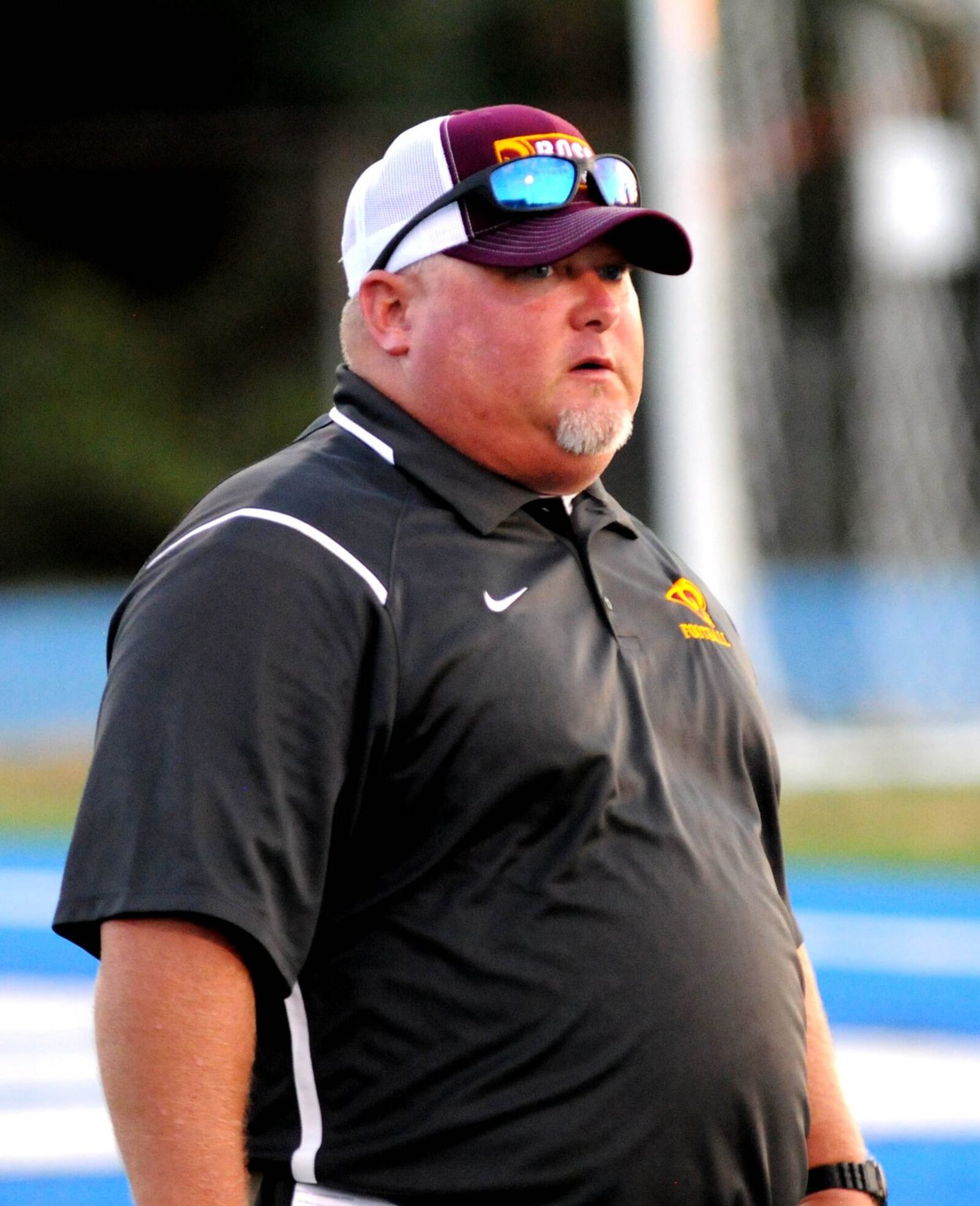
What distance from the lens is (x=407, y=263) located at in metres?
2.53

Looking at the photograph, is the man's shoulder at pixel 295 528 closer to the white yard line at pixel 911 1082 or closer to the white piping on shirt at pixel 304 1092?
the white piping on shirt at pixel 304 1092

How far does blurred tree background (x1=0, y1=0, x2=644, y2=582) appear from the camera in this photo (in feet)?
82.3

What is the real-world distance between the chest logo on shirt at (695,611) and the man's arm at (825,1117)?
427 mm

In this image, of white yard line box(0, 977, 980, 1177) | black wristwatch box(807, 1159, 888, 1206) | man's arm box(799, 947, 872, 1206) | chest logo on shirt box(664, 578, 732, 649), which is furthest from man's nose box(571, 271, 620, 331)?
white yard line box(0, 977, 980, 1177)

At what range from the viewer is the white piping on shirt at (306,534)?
2227mm

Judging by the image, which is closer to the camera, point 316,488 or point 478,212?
point 316,488

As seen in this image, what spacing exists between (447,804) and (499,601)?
239 mm

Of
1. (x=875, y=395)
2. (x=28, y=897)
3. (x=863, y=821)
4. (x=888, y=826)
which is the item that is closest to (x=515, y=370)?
(x=28, y=897)

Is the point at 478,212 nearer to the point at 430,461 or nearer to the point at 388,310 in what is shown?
the point at 388,310

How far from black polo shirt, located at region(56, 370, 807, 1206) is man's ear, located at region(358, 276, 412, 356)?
195 millimetres

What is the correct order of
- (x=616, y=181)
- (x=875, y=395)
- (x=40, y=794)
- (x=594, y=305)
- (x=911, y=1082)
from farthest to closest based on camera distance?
(x=875, y=395)
(x=40, y=794)
(x=911, y=1082)
(x=616, y=181)
(x=594, y=305)

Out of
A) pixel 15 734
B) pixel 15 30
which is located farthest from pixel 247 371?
pixel 15 734

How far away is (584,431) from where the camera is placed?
2498 mm

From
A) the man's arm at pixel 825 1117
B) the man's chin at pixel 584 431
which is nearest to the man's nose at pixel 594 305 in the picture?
the man's chin at pixel 584 431
